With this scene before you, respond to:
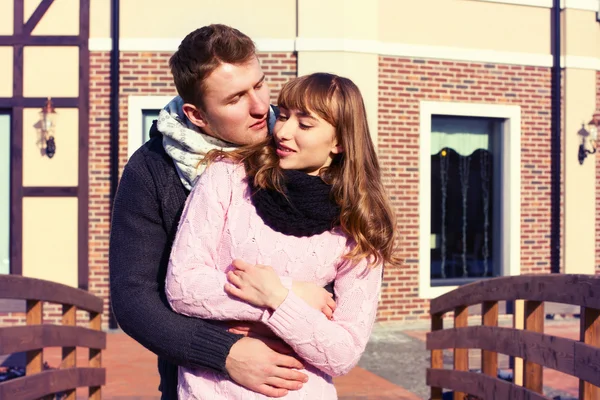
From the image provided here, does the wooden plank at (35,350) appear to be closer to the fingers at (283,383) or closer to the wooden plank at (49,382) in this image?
the wooden plank at (49,382)

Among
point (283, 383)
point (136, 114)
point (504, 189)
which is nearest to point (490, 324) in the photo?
point (283, 383)

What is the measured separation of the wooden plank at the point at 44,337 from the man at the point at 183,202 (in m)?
1.58

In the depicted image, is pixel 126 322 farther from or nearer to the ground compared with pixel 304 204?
nearer to the ground

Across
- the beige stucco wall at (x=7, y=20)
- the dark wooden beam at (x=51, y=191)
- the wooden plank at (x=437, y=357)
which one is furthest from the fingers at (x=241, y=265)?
the beige stucco wall at (x=7, y=20)

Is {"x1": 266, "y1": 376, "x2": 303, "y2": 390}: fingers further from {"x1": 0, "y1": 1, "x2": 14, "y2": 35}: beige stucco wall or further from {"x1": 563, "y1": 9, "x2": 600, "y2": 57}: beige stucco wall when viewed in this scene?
{"x1": 563, "y1": 9, "x2": 600, "y2": 57}: beige stucco wall

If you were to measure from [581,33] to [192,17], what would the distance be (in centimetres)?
570

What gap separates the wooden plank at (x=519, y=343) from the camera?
306 centimetres

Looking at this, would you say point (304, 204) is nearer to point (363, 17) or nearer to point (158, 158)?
point (158, 158)

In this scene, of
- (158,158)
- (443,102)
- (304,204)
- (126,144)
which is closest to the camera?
(304,204)

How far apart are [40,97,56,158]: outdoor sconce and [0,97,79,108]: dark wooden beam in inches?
3.2

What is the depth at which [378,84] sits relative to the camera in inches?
368

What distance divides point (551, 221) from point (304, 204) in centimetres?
916

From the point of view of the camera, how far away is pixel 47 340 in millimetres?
3914

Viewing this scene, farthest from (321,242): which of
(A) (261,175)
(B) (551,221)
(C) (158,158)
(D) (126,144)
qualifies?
(B) (551,221)
